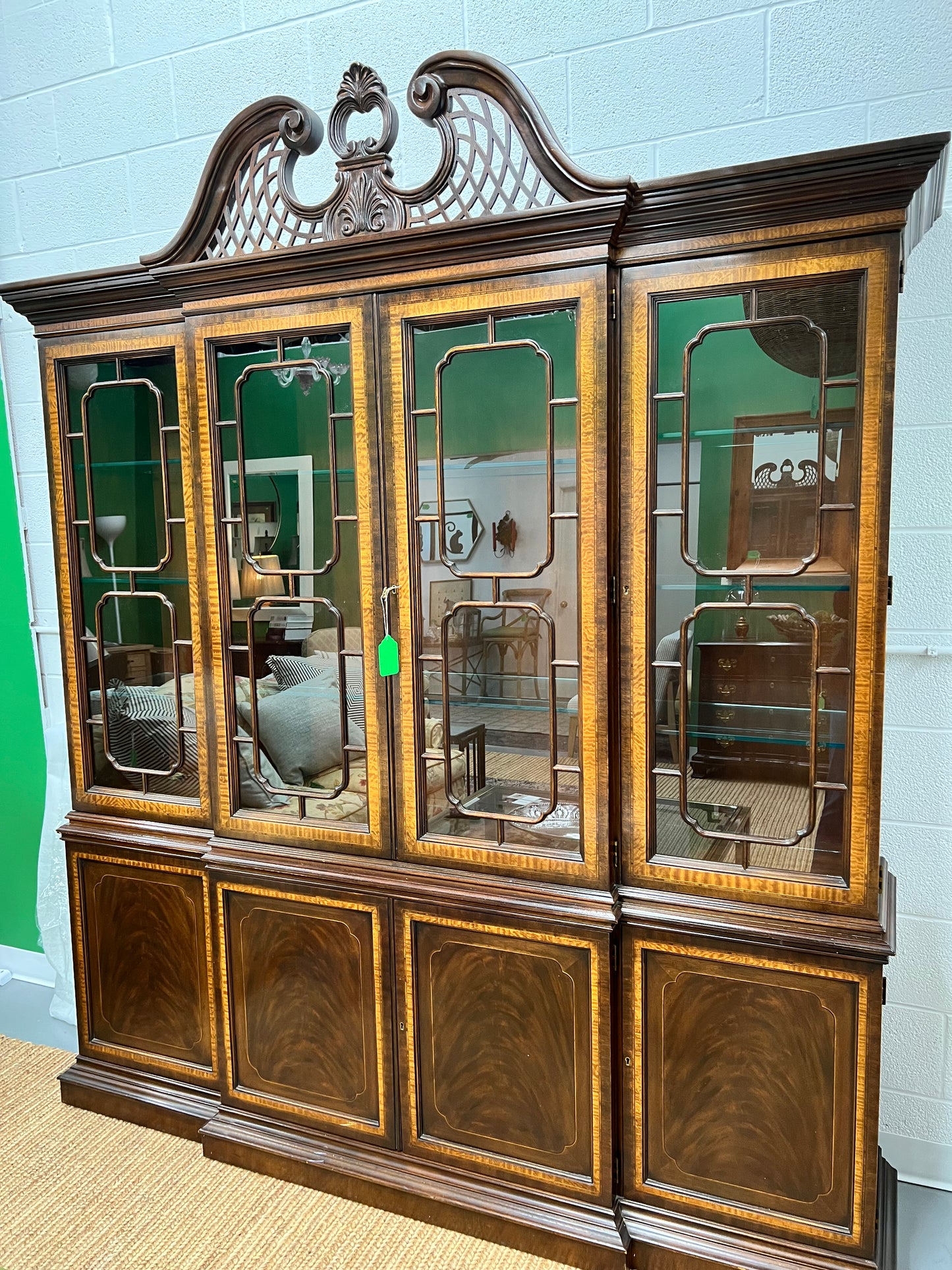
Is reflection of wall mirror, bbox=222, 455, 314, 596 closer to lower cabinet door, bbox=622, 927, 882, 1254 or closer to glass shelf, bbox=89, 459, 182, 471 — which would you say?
glass shelf, bbox=89, 459, 182, 471

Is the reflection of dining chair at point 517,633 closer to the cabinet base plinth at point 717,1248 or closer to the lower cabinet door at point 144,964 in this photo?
the lower cabinet door at point 144,964

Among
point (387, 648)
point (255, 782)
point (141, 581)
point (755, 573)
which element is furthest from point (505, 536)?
point (141, 581)

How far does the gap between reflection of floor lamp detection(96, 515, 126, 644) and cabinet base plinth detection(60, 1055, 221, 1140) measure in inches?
47.2

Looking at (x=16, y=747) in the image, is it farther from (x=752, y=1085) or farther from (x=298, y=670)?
(x=752, y=1085)

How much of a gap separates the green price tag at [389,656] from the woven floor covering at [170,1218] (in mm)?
1204

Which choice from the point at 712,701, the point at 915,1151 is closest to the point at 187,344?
the point at 712,701

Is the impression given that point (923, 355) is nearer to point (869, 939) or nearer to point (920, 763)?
point (920, 763)

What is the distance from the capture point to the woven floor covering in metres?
1.87

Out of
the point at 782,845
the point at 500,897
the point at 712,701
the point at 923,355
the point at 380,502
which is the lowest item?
the point at 500,897

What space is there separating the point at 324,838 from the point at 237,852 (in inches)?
9.0

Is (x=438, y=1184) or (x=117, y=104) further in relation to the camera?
(x=117, y=104)

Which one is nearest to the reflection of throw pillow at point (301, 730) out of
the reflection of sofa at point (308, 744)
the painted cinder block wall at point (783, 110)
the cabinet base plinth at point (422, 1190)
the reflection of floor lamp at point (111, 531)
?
the reflection of sofa at point (308, 744)

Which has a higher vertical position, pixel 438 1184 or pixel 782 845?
pixel 782 845

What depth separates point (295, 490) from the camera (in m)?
1.92
